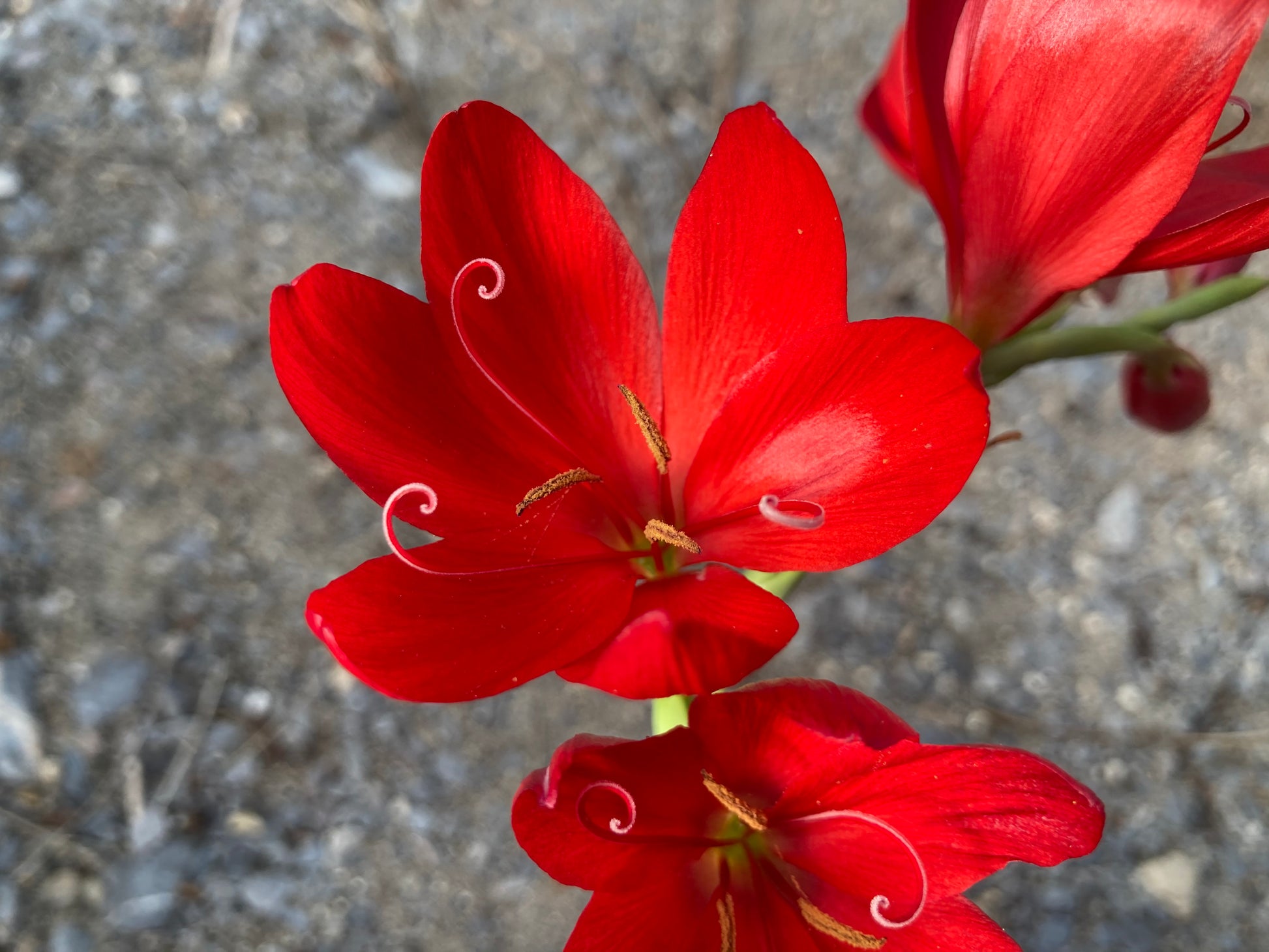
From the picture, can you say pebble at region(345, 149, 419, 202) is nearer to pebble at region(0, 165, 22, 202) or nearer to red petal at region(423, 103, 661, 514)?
pebble at region(0, 165, 22, 202)

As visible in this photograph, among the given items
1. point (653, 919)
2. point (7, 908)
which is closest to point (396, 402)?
point (653, 919)

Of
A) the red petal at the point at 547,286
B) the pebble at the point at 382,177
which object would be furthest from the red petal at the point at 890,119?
the pebble at the point at 382,177

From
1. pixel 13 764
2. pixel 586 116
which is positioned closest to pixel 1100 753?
pixel 586 116

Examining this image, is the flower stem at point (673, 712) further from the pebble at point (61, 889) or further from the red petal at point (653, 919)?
the pebble at point (61, 889)

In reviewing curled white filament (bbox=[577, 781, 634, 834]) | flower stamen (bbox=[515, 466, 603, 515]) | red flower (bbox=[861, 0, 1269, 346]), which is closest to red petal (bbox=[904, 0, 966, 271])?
red flower (bbox=[861, 0, 1269, 346])

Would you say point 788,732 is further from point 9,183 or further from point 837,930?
point 9,183

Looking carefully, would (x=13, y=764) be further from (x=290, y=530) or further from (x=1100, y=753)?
(x=1100, y=753)
